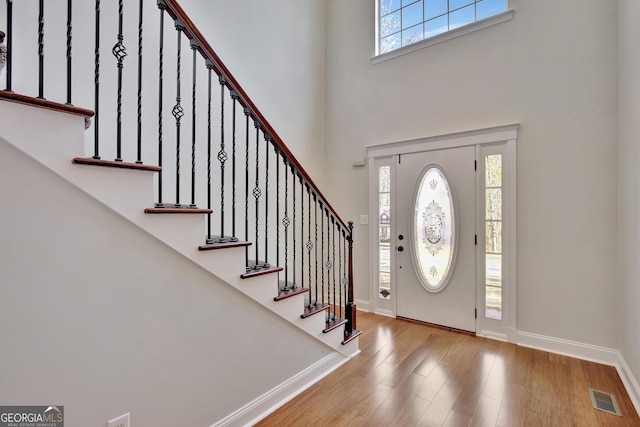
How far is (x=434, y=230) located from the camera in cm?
356

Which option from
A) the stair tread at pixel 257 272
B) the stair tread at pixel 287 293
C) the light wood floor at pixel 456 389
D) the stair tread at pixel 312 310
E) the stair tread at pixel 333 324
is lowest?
the light wood floor at pixel 456 389

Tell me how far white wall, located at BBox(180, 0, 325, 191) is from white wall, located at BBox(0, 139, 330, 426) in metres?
2.40

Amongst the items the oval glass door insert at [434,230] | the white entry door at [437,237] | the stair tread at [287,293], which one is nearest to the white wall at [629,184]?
the white entry door at [437,237]

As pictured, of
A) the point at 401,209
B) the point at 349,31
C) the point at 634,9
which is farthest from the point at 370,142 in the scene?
the point at 634,9

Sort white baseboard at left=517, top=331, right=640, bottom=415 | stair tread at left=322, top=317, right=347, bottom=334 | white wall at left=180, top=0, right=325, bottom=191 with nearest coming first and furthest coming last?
1. white baseboard at left=517, top=331, right=640, bottom=415
2. stair tread at left=322, top=317, right=347, bottom=334
3. white wall at left=180, top=0, right=325, bottom=191

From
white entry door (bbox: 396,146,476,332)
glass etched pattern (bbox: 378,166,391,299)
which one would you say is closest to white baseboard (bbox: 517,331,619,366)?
white entry door (bbox: 396,146,476,332)

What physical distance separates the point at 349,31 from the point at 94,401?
15.3ft

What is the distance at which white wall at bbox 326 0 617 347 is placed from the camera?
2.73 metres

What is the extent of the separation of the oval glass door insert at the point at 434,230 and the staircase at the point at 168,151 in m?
1.17

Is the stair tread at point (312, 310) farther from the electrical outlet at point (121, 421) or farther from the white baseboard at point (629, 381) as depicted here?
the white baseboard at point (629, 381)

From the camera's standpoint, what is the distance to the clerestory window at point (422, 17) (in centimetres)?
338

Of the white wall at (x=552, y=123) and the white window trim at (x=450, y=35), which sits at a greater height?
the white window trim at (x=450, y=35)

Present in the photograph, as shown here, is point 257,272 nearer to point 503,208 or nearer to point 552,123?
point 503,208

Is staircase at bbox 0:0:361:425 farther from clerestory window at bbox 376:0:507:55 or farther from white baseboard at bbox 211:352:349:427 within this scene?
clerestory window at bbox 376:0:507:55
